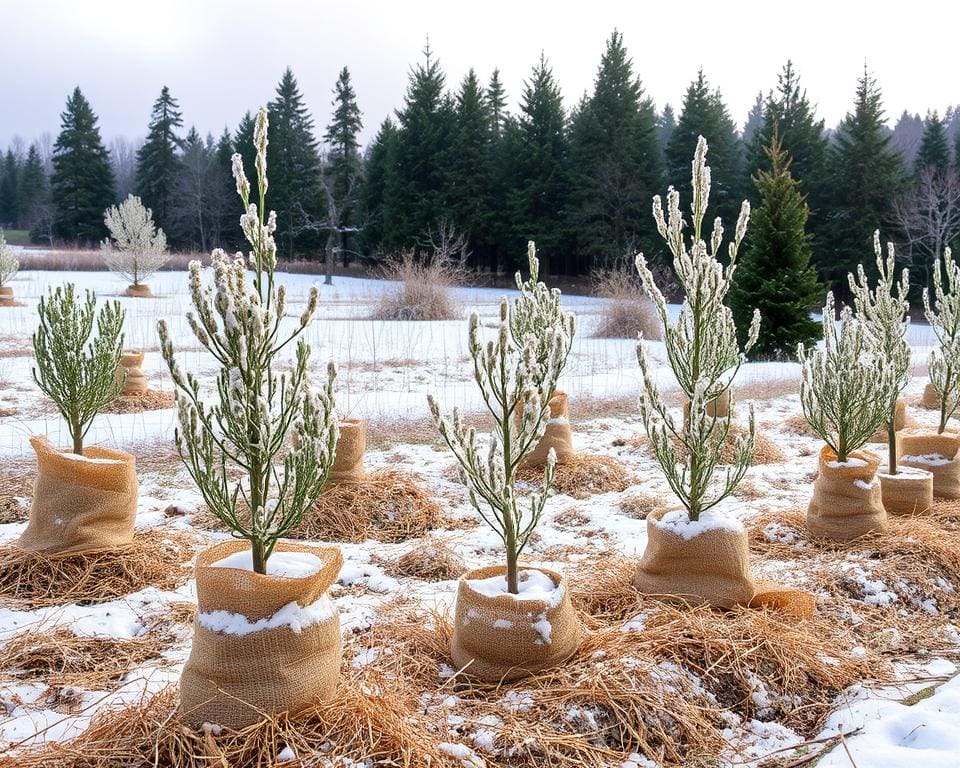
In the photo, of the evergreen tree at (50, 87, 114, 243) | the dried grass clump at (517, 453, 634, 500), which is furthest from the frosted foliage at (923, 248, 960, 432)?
the evergreen tree at (50, 87, 114, 243)

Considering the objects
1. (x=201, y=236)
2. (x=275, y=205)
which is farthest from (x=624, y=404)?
(x=201, y=236)

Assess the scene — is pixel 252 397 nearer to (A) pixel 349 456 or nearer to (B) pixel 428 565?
(B) pixel 428 565

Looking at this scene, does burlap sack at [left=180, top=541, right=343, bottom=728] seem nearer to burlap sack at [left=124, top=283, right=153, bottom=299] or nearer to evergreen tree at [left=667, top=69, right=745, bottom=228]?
burlap sack at [left=124, top=283, right=153, bottom=299]

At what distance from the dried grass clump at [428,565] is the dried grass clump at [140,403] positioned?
15.5 ft

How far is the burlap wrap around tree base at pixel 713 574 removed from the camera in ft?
10.6

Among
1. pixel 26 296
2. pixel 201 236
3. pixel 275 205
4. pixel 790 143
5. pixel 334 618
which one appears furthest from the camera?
pixel 201 236

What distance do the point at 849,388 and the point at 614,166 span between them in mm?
25819

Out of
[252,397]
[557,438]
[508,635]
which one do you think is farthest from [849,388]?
[252,397]

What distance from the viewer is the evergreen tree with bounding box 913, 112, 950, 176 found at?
29219 mm

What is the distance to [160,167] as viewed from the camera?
41.9 m

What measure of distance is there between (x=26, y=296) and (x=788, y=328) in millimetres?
18118

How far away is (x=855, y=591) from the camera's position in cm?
364

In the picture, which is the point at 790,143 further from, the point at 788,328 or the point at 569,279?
the point at 788,328

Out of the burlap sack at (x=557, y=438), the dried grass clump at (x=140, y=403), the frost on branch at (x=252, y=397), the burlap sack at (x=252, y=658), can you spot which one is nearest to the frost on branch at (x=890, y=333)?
the burlap sack at (x=557, y=438)
